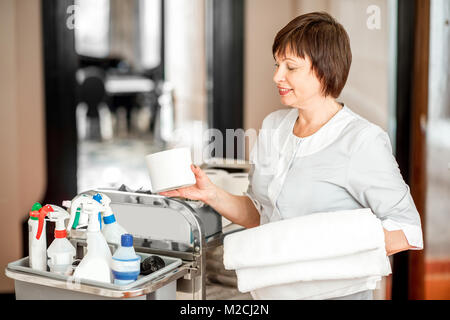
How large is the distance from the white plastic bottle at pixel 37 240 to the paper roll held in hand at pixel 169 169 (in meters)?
0.25

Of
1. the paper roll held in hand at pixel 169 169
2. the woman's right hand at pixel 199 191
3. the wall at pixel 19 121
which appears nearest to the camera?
the paper roll held in hand at pixel 169 169

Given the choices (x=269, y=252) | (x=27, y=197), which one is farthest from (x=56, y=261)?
(x=27, y=197)

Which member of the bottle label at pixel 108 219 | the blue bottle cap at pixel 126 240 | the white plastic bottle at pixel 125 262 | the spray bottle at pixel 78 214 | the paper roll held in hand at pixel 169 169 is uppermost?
the paper roll held in hand at pixel 169 169

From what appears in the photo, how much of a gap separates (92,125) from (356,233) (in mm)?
6406

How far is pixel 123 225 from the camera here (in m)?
1.39

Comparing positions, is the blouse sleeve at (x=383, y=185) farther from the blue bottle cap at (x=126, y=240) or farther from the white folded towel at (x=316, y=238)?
the blue bottle cap at (x=126, y=240)

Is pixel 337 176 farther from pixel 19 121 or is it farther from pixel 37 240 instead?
pixel 19 121

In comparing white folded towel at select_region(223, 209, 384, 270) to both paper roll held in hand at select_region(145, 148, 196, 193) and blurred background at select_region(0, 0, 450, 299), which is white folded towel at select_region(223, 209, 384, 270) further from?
blurred background at select_region(0, 0, 450, 299)

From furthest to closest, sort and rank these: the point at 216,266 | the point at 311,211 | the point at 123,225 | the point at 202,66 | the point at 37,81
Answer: the point at 202,66 → the point at 37,81 → the point at 216,266 → the point at 123,225 → the point at 311,211

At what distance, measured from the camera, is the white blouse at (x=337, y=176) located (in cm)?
114

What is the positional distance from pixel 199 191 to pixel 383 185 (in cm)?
44

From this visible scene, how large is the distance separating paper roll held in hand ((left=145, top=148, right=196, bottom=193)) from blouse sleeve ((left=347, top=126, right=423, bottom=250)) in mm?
359

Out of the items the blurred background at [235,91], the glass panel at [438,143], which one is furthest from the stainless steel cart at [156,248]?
the glass panel at [438,143]

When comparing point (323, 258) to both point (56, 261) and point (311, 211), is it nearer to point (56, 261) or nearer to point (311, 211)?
point (311, 211)
